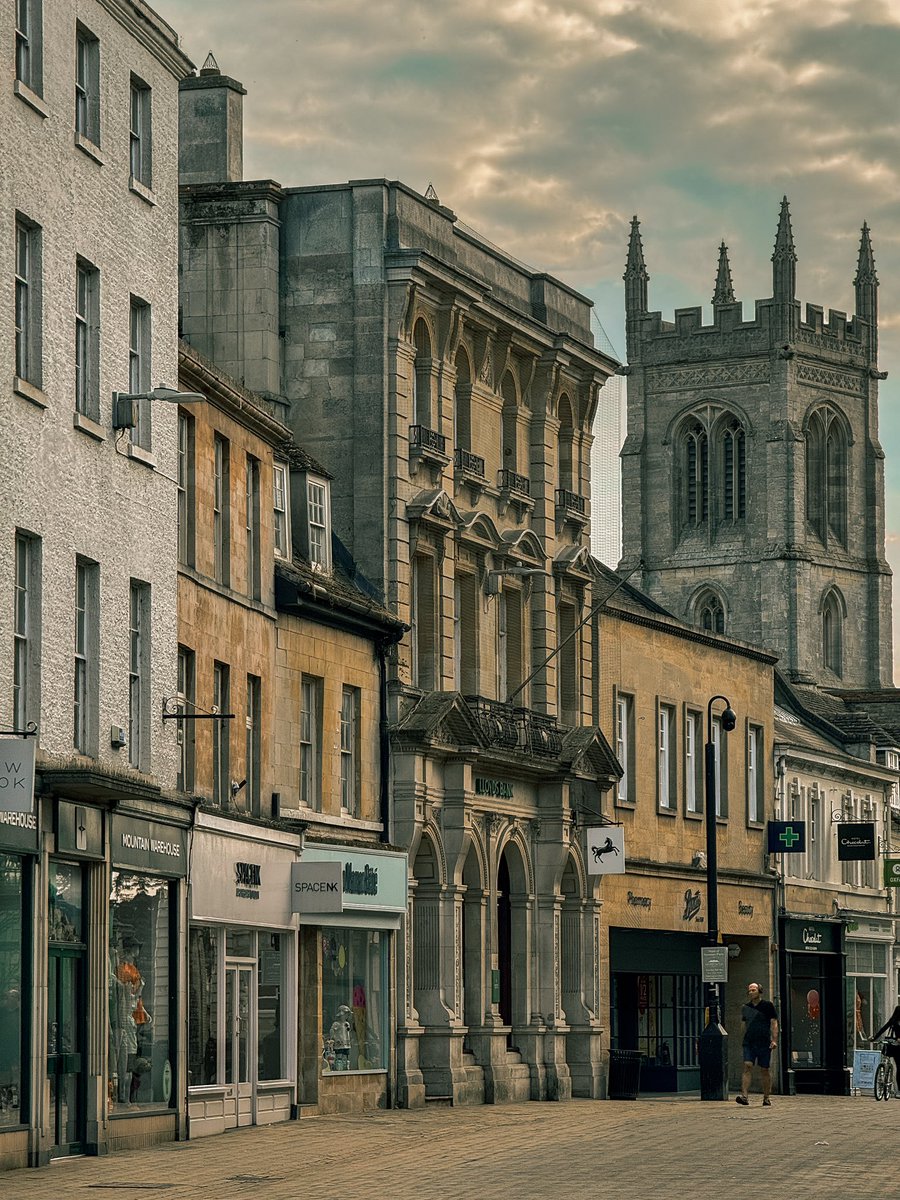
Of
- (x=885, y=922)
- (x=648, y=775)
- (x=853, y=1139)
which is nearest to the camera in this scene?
(x=853, y=1139)

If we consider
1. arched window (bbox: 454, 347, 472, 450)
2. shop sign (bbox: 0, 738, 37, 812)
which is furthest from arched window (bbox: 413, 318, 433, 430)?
shop sign (bbox: 0, 738, 37, 812)

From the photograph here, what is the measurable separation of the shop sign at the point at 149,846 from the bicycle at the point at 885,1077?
1630 cm

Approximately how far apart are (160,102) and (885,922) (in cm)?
4560

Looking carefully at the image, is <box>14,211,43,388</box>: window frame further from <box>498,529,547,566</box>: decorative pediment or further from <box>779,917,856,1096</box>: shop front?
<box>779,917,856,1096</box>: shop front

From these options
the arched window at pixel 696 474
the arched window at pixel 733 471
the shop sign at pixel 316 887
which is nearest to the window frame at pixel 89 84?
the shop sign at pixel 316 887

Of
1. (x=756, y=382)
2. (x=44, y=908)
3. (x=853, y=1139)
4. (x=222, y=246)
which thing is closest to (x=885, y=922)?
(x=222, y=246)

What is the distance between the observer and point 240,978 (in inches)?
1467

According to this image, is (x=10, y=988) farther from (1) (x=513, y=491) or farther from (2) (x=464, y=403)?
(1) (x=513, y=491)

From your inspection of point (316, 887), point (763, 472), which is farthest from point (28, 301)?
point (763, 472)

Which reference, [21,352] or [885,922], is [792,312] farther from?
[21,352]

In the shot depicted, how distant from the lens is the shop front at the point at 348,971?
39.7 meters

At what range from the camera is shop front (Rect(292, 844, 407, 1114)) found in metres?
39.7

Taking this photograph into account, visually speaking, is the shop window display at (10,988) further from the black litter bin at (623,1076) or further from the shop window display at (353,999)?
the black litter bin at (623,1076)

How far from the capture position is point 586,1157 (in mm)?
29312
